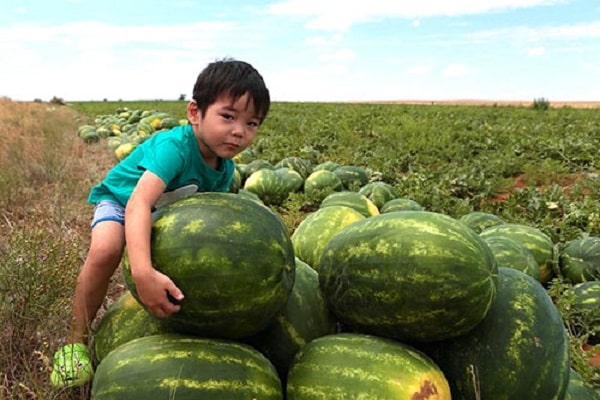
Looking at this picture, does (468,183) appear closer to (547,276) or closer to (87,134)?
(547,276)

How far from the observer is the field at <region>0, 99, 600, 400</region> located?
282cm

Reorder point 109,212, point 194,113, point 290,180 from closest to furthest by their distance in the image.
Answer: point 194,113 → point 109,212 → point 290,180

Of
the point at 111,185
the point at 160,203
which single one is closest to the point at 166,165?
the point at 160,203

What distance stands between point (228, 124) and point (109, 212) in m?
0.73

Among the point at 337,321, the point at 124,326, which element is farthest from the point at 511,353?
the point at 124,326

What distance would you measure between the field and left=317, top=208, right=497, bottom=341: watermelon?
3.29 ft

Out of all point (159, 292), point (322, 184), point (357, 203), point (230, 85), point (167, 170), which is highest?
point (230, 85)

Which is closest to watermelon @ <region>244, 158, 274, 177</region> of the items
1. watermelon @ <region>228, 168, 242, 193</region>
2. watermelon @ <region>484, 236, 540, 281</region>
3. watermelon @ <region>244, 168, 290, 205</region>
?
watermelon @ <region>228, 168, 242, 193</region>

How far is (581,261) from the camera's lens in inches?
146

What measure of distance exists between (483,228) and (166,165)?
2533 mm

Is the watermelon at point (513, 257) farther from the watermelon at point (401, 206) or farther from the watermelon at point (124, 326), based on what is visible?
the watermelon at point (124, 326)

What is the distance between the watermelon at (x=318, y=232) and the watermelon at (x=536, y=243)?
982mm

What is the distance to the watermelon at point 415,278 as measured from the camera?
6.61ft

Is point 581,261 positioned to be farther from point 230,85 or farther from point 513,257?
point 230,85
